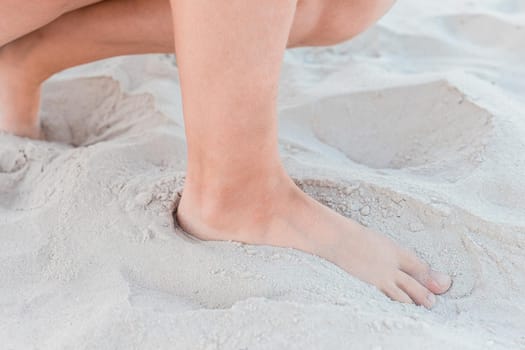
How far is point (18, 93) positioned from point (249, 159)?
2.04ft

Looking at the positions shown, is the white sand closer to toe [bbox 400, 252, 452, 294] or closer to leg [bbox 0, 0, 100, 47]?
toe [bbox 400, 252, 452, 294]

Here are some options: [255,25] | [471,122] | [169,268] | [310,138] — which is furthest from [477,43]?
[169,268]

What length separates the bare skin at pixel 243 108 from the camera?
76 centimetres

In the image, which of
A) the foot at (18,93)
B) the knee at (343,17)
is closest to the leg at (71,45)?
the foot at (18,93)

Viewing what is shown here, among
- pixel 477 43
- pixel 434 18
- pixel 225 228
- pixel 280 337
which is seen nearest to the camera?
pixel 280 337

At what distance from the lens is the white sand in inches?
27.1

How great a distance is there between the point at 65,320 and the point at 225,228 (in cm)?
26

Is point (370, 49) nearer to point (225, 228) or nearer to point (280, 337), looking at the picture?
point (225, 228)

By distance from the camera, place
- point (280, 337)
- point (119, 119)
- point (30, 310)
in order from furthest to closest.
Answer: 1. point (119, 119)
2. point (30, 310)
3. point (280, 337)

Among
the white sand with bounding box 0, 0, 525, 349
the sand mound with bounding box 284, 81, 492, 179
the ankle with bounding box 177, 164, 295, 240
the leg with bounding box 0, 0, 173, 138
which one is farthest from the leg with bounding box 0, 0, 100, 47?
the sand mound with bounding box 284, 81, 492, 179

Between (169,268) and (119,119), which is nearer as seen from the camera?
(169,268)

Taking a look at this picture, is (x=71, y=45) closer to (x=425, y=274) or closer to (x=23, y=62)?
(x=23, y=62)

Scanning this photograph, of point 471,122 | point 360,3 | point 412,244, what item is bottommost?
point 412,244

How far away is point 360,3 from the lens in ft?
3.30
